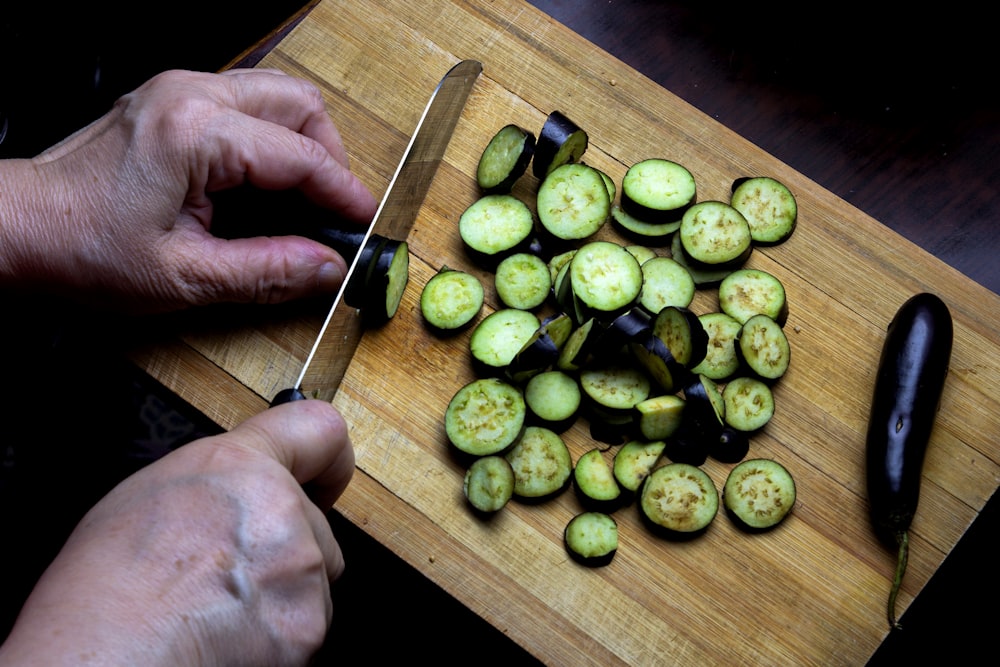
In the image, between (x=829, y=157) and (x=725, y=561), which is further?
(x=829, y=157)

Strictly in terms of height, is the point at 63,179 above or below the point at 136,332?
above

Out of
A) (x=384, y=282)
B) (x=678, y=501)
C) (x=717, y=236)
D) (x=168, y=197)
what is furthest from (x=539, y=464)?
(x=168, y=197)

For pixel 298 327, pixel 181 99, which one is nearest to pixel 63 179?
pixel 181 99

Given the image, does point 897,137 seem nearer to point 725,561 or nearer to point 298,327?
point 725,561

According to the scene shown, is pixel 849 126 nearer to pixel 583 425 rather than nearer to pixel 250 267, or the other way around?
pixel 583 425

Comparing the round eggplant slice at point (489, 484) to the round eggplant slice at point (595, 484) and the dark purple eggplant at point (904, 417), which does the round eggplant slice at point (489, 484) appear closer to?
the round eggplant slice at point (595, 484)

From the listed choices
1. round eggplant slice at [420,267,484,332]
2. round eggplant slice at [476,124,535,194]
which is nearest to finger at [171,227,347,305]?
round eggplant slice at [420,267,484,332]

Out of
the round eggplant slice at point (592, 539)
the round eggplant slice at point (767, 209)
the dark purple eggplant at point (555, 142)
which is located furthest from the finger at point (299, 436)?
the round eggplant slice at point (767, 209)
